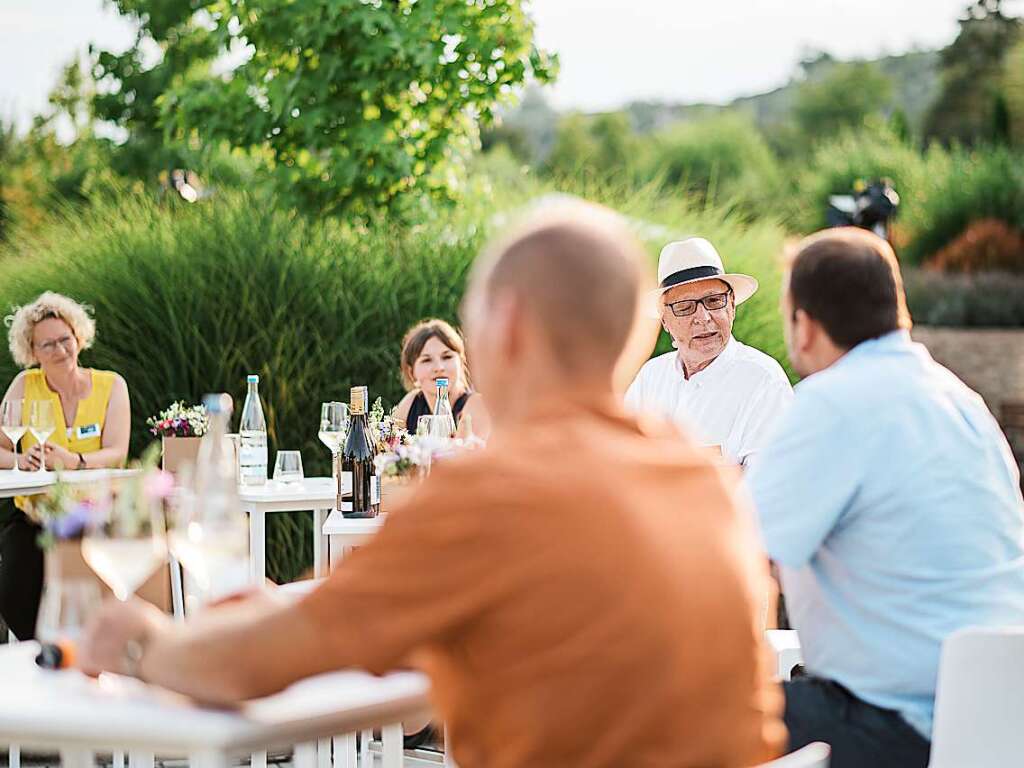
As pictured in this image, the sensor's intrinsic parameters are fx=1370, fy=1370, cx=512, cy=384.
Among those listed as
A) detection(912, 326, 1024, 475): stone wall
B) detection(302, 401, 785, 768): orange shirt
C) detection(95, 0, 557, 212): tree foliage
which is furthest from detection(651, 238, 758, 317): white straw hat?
detection(912, 326, 1024, 475): stone wall

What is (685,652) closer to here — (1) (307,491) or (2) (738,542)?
(2) (738,542)

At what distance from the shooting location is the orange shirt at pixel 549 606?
4.99 ft

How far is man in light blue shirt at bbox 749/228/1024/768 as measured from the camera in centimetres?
233

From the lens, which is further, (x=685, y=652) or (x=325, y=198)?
(x=325, y=198)

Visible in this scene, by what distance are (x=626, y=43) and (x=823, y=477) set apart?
150 ft

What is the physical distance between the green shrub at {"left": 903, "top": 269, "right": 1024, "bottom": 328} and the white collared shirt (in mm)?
19277

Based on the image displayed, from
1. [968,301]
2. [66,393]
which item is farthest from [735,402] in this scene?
[968,301]

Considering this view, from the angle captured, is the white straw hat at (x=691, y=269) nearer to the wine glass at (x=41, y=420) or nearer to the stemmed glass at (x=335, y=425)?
the stemmed glass at (x=335, y=425)

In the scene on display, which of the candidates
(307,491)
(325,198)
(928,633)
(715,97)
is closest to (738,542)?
(928,633)

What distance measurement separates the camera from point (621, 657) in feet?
5.02

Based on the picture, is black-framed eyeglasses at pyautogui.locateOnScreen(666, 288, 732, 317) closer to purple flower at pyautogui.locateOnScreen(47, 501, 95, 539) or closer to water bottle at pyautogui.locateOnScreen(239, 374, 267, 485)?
water bottle at pyautogui.locateOnScreen(239, 374, 267, 485)

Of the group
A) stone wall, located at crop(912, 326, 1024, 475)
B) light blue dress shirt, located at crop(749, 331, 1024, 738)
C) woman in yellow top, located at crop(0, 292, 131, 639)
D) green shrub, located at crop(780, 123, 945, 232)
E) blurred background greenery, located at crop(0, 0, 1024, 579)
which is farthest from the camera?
green shrub, located at crop(780, 123, 945, 232)

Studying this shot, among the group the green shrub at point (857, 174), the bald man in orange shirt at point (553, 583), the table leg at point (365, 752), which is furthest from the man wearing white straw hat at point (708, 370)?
the green shrub at point (857, 174)

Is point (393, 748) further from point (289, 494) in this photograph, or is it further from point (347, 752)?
point (289, 494)
